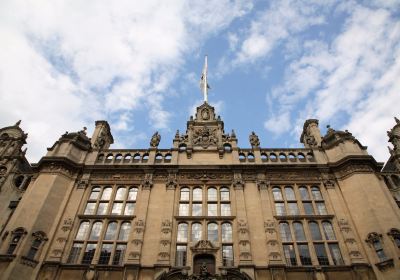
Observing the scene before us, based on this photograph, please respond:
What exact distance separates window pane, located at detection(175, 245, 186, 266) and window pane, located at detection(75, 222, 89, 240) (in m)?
6.03

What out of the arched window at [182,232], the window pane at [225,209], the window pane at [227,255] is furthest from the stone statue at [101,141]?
the window pane at [227,255]

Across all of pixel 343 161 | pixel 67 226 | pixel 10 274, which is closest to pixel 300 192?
pixel 343 161

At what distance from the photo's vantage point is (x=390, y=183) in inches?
973

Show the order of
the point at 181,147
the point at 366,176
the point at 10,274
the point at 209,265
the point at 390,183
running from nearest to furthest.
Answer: the point at 10,274 → the point at 209,265 → the point at 366,176 → the point at 390,183 → the point at 181,147

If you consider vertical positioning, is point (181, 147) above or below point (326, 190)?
above

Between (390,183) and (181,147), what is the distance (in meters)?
16.0

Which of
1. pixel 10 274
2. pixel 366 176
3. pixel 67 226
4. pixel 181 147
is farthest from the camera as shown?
pixel 181 147

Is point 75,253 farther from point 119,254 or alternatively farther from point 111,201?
point 111,201

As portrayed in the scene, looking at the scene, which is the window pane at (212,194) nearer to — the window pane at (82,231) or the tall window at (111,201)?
the tall window at (111,201)

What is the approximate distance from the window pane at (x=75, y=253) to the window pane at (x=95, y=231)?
841mm

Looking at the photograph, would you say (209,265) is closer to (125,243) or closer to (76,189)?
(125,243)

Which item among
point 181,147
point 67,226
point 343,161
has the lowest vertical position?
point 67,226

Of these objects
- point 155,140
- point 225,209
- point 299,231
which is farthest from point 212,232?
point 155,140

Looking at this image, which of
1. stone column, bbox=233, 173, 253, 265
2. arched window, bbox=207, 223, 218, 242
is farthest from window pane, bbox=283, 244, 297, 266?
arched window, bbox=207, 223, 218, 242
